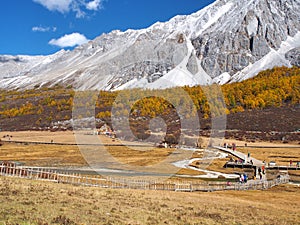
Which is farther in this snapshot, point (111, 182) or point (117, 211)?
point (111, 182)

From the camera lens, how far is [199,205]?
25.3 m

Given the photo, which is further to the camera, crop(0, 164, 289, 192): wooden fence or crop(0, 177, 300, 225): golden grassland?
crop(0, 164, 289, 192): wooden fence

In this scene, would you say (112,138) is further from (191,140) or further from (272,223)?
(272,223)

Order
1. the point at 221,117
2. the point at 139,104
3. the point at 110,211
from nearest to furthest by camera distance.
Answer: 1. the point at 110,211
2. the point at 221,117
3. the point at 139,104

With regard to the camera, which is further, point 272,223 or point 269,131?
point 269,131

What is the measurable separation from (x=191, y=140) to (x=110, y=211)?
96.4m

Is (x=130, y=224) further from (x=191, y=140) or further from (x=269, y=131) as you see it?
(x=269, y=131)

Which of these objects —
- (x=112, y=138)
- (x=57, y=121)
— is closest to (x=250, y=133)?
(x=112, y=138)

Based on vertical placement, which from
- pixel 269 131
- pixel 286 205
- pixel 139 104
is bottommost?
pixel 286 205

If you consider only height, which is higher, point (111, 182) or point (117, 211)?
point (117, 211)

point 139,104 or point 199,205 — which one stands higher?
point 139,104

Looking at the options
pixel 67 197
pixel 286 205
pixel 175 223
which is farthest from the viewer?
pixel 286 205

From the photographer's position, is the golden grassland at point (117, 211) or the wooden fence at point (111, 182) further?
the wooden fence at point (111, 182)

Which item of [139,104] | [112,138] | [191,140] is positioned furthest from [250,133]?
[139,104]
